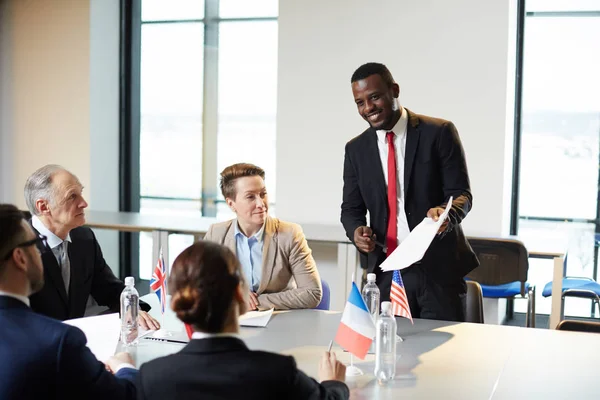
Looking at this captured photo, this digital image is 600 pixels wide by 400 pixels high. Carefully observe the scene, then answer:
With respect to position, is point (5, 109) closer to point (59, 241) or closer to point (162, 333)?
point (59, 241)

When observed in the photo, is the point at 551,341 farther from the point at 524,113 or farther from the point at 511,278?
the point at 524,113

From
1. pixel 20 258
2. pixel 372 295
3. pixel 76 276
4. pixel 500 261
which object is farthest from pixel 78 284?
pixel 500 261

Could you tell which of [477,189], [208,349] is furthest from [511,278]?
[208,349]

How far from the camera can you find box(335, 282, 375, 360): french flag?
2.53 metres

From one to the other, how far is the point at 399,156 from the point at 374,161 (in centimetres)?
12

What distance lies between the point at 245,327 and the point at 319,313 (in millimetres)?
413

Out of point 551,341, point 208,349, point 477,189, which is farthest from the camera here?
point 477,189

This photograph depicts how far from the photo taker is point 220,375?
169 cm

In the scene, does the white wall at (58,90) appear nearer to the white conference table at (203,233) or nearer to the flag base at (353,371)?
the white conference table at (203,233)

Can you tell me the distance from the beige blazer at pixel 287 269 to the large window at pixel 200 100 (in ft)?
11.6

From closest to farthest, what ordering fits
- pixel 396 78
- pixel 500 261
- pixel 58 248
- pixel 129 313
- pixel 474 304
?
1. pixel 129 313
2. pixel 58 248
3. pixel 474 304
4. pixel 500 261
5. pixel 396 78

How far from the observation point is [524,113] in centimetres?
652

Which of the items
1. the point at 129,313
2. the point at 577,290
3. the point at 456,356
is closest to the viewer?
the point at 456,356

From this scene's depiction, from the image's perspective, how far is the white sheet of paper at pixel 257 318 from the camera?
314cm
